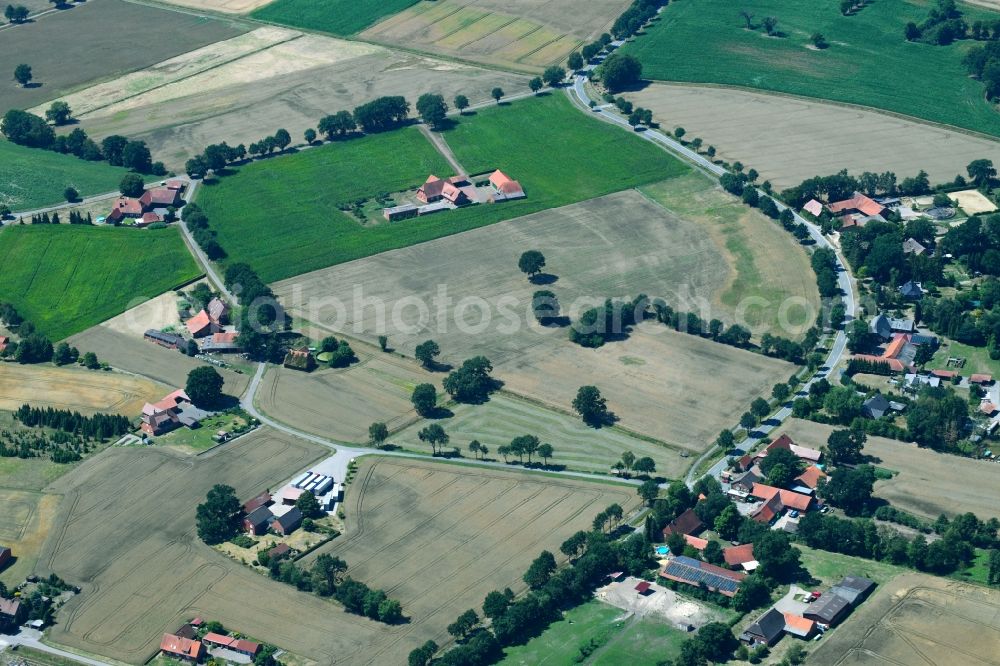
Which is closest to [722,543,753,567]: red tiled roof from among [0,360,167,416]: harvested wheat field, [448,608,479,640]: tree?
[448,608,479,640]: tree

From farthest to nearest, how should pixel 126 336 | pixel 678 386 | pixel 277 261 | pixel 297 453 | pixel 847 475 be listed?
pixel 277 261, pixel 126 336, pixel 678 386, pixel 297 453, pixel 847 475

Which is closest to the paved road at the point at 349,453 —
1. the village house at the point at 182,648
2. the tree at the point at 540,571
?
the tree at the point at 540,571

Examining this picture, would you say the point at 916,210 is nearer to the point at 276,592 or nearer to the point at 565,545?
the point at 565,545

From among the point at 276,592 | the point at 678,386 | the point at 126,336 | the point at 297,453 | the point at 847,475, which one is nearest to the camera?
the point at 276,592

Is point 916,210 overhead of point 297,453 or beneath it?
overhead

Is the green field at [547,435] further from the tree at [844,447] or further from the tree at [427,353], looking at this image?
the tree at [844,447]

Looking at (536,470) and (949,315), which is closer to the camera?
(536,470)

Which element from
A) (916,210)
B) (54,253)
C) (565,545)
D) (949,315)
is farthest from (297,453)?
(916,210)

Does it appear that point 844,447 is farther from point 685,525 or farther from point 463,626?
point 463,626
